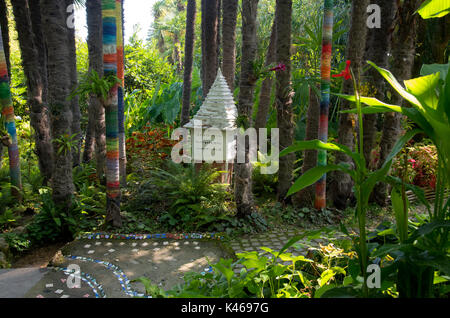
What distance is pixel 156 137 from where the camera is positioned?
9.47 metres

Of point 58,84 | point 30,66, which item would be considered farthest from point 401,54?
point 30,66

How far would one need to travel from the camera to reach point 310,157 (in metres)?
6.70

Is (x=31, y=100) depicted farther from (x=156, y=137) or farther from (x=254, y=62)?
(x=254, y=62)

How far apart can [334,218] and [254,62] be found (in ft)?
9.98

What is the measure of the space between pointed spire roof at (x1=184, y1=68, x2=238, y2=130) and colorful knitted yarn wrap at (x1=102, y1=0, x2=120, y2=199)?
1521mm

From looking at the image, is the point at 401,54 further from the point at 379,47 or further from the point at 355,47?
the point at 355,47

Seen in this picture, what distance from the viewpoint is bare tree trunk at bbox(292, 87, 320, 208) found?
6691 mm

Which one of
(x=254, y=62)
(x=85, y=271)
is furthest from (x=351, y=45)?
(x=85, y=271)

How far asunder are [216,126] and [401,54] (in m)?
3.50

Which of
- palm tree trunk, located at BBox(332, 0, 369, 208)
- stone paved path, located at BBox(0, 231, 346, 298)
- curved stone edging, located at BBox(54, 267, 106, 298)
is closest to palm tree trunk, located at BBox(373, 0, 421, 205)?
palm tree trunk, located at BBox(332, 0, 369, 208)

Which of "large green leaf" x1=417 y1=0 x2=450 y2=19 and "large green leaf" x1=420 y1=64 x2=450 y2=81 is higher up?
"large green leaf" x1=417 y1=0 x2=450 y2=19

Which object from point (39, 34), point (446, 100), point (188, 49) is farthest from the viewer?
point (188, 49)

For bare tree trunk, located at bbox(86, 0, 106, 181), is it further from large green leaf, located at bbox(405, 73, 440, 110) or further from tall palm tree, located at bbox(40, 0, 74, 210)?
large green leaf, located at bbox(405, 73, 440, 110)

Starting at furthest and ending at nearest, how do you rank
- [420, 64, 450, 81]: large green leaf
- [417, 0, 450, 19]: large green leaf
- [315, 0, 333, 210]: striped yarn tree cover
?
[315, 0, 333, 210]: striped yarn tree cover < [420, 64, 450, 81]: large green leaf < [417, 0, 450, 19]: large green leaf
